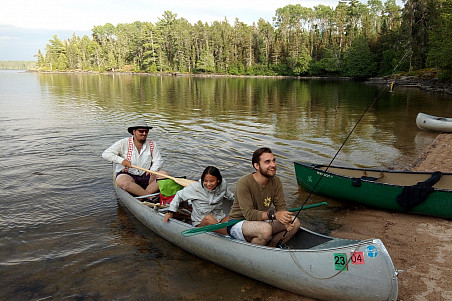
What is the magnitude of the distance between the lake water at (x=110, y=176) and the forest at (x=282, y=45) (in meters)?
33.0

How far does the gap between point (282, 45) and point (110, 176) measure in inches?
3009

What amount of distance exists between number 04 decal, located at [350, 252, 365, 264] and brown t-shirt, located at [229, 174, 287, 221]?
46.2 inches

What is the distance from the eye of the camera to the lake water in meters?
5.05

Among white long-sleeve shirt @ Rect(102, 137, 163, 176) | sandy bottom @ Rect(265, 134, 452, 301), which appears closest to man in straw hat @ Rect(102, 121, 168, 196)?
white long-sleeve shirt @ Rect(102, 137, 163, 176)

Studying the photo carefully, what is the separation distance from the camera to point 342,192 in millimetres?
7617

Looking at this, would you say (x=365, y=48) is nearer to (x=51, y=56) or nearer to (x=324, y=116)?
(x=324, y=116)

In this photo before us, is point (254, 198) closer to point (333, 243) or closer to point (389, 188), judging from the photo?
point (333, 243)

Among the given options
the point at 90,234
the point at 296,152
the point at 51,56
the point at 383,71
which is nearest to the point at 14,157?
the point at 90,234

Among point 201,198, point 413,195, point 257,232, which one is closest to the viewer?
point 257,232

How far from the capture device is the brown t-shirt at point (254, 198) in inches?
176

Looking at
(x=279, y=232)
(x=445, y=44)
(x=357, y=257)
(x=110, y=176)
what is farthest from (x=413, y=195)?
(x=445, y=44)

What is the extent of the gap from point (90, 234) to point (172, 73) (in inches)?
3385

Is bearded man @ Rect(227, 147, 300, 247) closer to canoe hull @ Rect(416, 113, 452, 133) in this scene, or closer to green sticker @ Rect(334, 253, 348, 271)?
green sticker @ Rect(334, 253, 348, 271)

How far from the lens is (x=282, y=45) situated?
8006 cm
